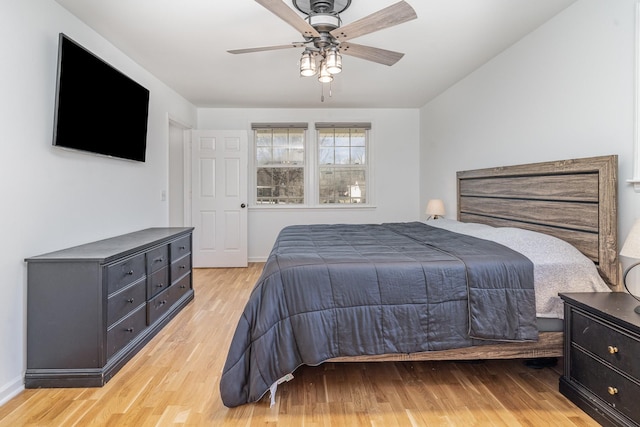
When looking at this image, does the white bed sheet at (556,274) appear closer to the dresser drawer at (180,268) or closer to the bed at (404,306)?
the bed at (404,306)

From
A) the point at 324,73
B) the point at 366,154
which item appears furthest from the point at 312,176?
the point at 324,73

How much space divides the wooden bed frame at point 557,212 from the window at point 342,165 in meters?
2.73

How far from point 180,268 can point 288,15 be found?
2.47m

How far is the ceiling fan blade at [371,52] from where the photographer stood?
252cm

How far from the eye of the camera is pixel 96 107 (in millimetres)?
2664

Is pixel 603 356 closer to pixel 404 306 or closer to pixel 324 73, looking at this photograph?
pixel 404 306

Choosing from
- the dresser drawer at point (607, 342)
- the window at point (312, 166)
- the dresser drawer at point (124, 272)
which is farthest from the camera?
the window at point (312, 166)

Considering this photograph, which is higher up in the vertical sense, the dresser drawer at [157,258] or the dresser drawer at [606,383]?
the dresser drawer at [157,258]

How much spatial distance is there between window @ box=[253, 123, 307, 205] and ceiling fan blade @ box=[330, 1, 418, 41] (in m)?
3.41

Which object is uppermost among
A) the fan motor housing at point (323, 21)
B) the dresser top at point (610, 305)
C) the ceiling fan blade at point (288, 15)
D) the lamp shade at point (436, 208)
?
the fan motor housing at point (323, 21)

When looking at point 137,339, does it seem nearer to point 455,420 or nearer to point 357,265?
point 357,265

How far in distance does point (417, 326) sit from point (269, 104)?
422 cm

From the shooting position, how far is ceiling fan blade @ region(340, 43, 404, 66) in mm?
2523

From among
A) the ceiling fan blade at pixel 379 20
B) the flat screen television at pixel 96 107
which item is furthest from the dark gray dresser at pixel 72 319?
the ceiling fan blade at pixel 379 20
